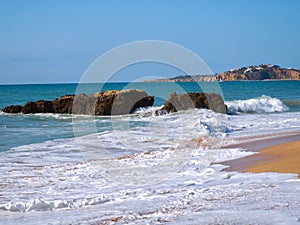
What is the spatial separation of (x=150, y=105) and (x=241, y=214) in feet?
84.7

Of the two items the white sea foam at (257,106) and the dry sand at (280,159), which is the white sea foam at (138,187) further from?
the white sea foam at (257,106)

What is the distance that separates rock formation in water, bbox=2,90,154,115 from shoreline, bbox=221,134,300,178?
55.5ft

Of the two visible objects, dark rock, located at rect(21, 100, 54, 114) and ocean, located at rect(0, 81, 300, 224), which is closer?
ocean, located at rect(0, 81, 300, 224)

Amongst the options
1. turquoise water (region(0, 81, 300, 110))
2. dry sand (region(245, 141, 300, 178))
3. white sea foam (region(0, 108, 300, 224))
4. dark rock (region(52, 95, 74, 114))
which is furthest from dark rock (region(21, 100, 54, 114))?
dry sand (region(245, 141, 300, 178))

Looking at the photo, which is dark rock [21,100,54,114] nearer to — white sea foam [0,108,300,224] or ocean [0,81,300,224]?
ocean [0,81,300,224]

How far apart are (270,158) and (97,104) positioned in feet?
66.6

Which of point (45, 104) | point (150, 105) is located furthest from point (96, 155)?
point (45, 104)

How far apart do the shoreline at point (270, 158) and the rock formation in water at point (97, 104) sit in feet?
55.5

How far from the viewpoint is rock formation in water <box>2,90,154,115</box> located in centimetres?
2816

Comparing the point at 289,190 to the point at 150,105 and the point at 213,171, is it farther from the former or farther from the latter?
the point at 150,105

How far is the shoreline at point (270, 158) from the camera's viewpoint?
25.7 ft

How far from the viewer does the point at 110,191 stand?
6.77 meters

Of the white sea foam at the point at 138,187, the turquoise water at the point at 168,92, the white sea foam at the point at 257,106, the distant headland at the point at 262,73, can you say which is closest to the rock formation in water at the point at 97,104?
the turquoise water at the point at 168,92

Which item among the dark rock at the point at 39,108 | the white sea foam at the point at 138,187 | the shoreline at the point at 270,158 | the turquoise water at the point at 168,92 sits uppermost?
the turquoise water at the point at 168,92
